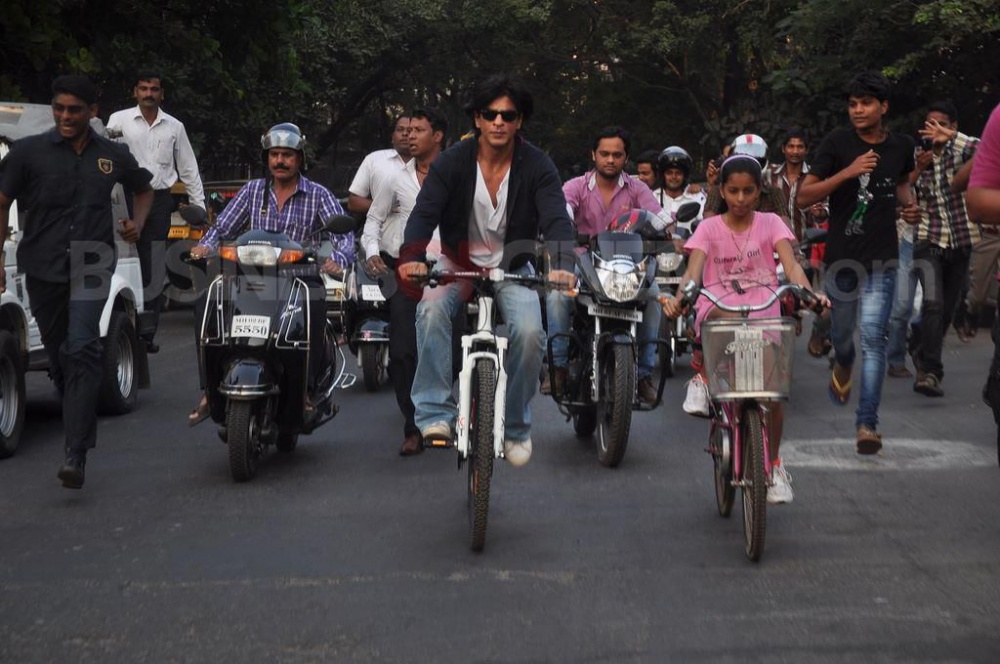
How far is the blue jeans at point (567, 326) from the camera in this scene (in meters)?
9.49

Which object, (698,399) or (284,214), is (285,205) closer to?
(284,214)

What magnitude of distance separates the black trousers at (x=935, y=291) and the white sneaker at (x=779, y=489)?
17.0ft

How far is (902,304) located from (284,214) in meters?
4.65

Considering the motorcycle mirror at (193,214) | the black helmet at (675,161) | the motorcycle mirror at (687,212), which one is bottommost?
the motorcycle mirror at (193,214)

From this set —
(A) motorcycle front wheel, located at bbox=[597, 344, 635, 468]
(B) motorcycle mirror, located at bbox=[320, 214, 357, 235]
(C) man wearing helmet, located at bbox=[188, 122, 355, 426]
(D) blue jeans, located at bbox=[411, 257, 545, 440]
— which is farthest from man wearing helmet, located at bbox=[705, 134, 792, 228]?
(D) blue jeans, located at bbox=[411, 257, 545, 440]

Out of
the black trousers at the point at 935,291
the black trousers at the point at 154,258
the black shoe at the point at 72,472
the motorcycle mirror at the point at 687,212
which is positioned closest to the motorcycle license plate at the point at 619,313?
the motorcycle mirror at the point at 687,212

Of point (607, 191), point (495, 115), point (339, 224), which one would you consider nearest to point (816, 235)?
point (607, 191)

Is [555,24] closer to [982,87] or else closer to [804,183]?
[982,87]

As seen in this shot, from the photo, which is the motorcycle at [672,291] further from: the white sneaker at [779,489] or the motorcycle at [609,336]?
the white sneaker at [779,489]

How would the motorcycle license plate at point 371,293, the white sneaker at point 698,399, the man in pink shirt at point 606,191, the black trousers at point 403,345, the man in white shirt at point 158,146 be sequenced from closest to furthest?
the white sneaker at point 698,399 → the black trousers at point 403,345 → the man in pink shirt at point 606,191 → the motorcycle license plate at point 371,293 → the man in white shirt at point 158,146

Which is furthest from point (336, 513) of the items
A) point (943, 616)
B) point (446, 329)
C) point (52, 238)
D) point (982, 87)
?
point (982, 87)

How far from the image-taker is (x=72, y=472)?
792 cm

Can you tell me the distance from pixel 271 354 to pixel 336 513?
1.25m

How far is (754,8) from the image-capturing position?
102 ft
